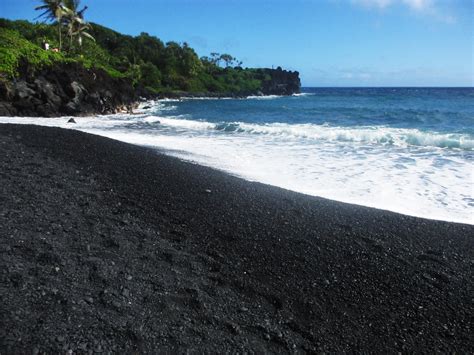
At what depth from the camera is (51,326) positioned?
8.86 feet

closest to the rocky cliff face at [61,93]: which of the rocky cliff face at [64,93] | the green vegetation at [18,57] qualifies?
the rocky cliff face at [64,93]

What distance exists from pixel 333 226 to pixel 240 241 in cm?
152

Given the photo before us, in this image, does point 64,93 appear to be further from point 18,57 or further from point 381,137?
point 381,137

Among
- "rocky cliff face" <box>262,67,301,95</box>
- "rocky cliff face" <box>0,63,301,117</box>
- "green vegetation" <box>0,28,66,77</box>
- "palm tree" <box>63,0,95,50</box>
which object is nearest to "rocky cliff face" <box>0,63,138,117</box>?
"rocky cliff face" <box>0,63,301,117</box>

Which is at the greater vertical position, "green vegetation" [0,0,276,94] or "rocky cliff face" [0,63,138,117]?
"green vegetation" [0,0,276,94]

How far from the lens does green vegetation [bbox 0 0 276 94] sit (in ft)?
85.5

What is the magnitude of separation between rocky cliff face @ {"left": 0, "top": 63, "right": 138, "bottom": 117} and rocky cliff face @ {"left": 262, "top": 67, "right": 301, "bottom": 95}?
83405mm

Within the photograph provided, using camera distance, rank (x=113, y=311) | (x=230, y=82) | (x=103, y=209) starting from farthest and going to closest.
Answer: (x=230, y=82), (x=103, y=209), (x=113, y=311)

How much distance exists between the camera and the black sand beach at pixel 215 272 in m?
2.92

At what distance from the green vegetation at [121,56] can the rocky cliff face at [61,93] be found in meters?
0.79

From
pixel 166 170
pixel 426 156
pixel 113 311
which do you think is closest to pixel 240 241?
pixel 113 311

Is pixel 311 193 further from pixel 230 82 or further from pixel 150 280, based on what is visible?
pixel 230 82

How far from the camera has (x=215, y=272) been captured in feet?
12.9

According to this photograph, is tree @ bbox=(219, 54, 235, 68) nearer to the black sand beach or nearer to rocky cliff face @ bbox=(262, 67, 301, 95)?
rocky cliff face @ bbox=(262, 67, 301, 95)
